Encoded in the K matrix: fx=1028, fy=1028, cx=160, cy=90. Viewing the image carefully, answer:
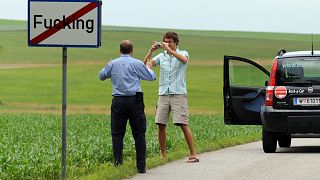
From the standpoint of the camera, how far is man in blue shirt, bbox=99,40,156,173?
13258mm

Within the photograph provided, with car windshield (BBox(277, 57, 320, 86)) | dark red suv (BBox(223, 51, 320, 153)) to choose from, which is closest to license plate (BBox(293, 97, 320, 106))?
dark red suv (BBox(223, 51, 320, 153))

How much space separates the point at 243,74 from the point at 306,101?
7.29ft

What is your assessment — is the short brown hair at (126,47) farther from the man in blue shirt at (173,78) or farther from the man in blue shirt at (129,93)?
the man in blue shirt at (173,78)

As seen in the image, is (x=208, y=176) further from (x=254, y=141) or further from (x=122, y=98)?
(x=254, y=141)

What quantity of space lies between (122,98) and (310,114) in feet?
15.2

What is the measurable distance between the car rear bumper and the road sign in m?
6.24

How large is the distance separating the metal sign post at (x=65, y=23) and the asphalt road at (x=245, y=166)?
2.13m

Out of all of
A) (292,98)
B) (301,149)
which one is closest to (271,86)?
(292,98)

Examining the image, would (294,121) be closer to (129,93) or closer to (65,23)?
(129,93)

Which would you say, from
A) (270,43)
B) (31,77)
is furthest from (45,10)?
(270,43)

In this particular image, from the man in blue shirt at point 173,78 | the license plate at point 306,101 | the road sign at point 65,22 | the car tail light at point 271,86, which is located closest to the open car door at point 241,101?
the car tail light at point 271,86

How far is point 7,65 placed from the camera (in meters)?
79.6

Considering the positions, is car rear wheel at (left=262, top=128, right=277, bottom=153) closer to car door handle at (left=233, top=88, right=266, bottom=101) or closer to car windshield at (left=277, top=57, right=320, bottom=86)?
car windshield at (left=277, top=57, right=320, bottom=86)

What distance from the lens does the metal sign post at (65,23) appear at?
11344 millimetres
